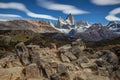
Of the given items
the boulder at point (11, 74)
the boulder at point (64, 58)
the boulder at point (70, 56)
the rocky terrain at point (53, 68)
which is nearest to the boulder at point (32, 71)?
the rocky terrain at point (53, 68)

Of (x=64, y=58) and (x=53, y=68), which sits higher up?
(x=64, y=58)

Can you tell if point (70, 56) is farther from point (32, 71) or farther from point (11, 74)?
point (11, 74)

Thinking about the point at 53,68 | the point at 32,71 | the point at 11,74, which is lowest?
the point at 53,68

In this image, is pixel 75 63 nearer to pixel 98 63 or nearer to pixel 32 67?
pixel 98 63

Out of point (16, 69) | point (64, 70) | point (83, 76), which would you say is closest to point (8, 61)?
point (16, 69)

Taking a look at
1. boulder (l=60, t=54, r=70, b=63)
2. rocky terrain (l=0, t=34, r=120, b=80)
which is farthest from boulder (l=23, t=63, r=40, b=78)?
boulder (l=60, t=54, r=70, b=63)

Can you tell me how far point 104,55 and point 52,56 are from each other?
20.5 meters

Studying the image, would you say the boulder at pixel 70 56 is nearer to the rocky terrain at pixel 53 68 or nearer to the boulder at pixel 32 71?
the rocky terrain at pixel 53 68

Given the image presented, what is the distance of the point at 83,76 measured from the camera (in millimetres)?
46594

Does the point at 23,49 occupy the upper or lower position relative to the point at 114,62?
upper

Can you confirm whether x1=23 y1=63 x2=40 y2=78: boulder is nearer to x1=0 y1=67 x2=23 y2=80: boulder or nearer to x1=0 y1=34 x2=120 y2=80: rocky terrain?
x1=0 y1=34 x2=120 y2=80: rocky terrain

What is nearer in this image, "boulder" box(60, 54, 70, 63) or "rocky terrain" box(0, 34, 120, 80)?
"rocky terrain" box(0, 34, 120, 80)

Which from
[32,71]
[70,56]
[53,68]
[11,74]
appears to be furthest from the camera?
[70,56]

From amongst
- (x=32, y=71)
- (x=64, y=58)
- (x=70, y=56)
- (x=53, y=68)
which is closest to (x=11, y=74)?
(x=32, y=71)
